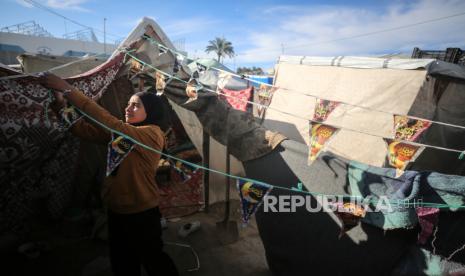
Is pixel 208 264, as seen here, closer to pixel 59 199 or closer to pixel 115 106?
pixel 59 199

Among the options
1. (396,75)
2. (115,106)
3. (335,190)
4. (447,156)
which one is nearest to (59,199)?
(115,106)

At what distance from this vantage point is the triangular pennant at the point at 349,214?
8.15ft

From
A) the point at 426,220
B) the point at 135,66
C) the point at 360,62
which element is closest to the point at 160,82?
the point at 135,66

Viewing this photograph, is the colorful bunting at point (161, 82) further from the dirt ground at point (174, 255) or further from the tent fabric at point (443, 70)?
the tent fabric at point (443, 70)

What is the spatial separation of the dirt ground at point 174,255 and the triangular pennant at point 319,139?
5.76 feet

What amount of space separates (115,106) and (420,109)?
5.97 meters

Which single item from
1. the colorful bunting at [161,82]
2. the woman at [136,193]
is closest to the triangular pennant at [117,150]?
the woman at [136,193]

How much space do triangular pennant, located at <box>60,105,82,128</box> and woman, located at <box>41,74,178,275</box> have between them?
6 centimetres

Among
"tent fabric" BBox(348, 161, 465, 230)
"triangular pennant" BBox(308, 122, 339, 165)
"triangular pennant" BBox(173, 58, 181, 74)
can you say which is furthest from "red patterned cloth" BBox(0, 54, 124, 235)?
"tent fabric" BBox(348, 161, 465, 230)

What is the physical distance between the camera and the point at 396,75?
574cm

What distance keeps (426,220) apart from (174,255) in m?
3.03

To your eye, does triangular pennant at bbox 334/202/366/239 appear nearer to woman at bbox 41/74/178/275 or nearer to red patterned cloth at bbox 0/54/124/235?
woman at bbox 41/74/178/275

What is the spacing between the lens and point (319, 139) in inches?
114

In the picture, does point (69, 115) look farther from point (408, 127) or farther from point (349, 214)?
point (408, 127)
